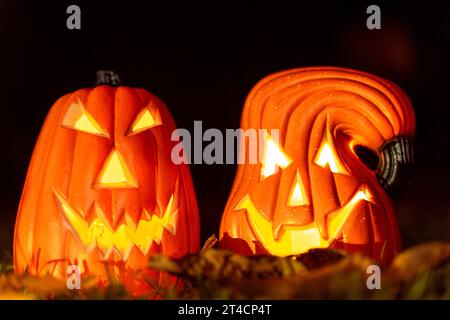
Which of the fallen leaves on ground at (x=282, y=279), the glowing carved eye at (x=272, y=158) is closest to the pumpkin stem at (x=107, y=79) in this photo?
the glowing carved eye at (x=272, y=158)

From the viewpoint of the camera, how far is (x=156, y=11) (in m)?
2.54

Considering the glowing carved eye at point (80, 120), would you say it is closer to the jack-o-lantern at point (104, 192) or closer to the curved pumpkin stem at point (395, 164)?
the jack-o-lantern at point (104, 192)

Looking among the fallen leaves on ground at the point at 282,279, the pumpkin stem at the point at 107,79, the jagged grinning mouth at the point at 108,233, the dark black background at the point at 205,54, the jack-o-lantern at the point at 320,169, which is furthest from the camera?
the dark black background at the point at 205,54

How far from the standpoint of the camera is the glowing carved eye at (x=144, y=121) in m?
2.00

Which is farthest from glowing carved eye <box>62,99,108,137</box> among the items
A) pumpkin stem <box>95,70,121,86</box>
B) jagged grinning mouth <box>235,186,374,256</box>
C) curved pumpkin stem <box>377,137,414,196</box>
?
curved pumpkin stem <box>377,137,414,196</box>

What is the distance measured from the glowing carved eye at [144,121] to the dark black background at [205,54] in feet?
1.97

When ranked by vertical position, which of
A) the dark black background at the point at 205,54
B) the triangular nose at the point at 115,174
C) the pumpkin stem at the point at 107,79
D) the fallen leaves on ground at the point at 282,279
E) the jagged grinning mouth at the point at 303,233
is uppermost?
the dark black background at the point at 205,54

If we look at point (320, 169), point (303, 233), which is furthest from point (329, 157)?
point (303, 233)

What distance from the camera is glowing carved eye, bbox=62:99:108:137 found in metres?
1.98

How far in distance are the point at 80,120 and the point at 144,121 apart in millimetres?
193

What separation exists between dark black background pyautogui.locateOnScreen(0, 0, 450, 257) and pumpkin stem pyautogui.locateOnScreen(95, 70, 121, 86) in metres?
0.42

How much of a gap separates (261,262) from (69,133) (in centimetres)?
72

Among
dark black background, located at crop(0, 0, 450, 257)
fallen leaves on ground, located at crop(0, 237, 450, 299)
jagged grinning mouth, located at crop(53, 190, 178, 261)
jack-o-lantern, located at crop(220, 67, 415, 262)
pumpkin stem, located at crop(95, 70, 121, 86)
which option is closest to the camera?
fallen leaves on ground, located at crop(0, 237, 450, 299)

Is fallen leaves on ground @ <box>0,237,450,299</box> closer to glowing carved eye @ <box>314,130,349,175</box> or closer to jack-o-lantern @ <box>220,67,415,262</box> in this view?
jack-o-lantern @ <box>220,67,415,262</box>
